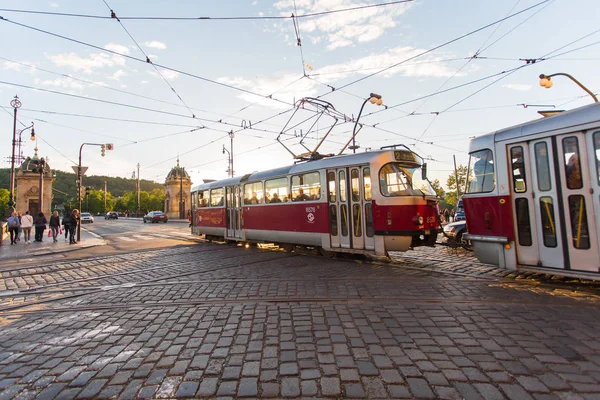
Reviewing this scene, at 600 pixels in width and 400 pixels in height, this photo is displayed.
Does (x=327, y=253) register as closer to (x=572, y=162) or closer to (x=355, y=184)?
(x=355, y=184)

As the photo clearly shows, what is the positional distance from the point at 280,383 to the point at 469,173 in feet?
21.3

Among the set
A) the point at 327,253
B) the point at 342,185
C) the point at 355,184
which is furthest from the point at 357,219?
the point at 327,253

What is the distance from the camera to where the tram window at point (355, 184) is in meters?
9.20

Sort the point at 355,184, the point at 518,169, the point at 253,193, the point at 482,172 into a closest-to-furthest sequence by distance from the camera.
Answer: the point at 518,169 < the point at 482,172 < the point at 355,184 < the point at 253,193

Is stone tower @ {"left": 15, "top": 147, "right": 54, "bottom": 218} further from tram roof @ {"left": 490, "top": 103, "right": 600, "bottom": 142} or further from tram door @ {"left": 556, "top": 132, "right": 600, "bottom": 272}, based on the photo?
tram door @ {"left": 556, "top": 132, "right": 600, "bottom": 272}

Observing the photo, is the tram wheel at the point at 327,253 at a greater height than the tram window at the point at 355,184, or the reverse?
the tram window at the point at 355,184

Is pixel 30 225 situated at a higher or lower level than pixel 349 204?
lower

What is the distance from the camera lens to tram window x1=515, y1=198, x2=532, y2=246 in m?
6.18

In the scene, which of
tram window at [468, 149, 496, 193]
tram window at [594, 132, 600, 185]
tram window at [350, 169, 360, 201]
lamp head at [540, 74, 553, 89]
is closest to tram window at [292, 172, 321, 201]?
tram window at [350, 169, 360, 201]

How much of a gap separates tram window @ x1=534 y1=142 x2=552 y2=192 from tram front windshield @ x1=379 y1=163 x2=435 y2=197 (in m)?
2.97

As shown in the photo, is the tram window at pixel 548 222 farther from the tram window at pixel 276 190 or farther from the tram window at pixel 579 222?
the tram window at pixel 276 190

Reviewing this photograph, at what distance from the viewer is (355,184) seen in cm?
927

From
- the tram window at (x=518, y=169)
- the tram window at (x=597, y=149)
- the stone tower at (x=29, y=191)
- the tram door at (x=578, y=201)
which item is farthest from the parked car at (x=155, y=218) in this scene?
the tram window at (x=597, y=149)

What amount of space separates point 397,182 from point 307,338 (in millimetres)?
5899
